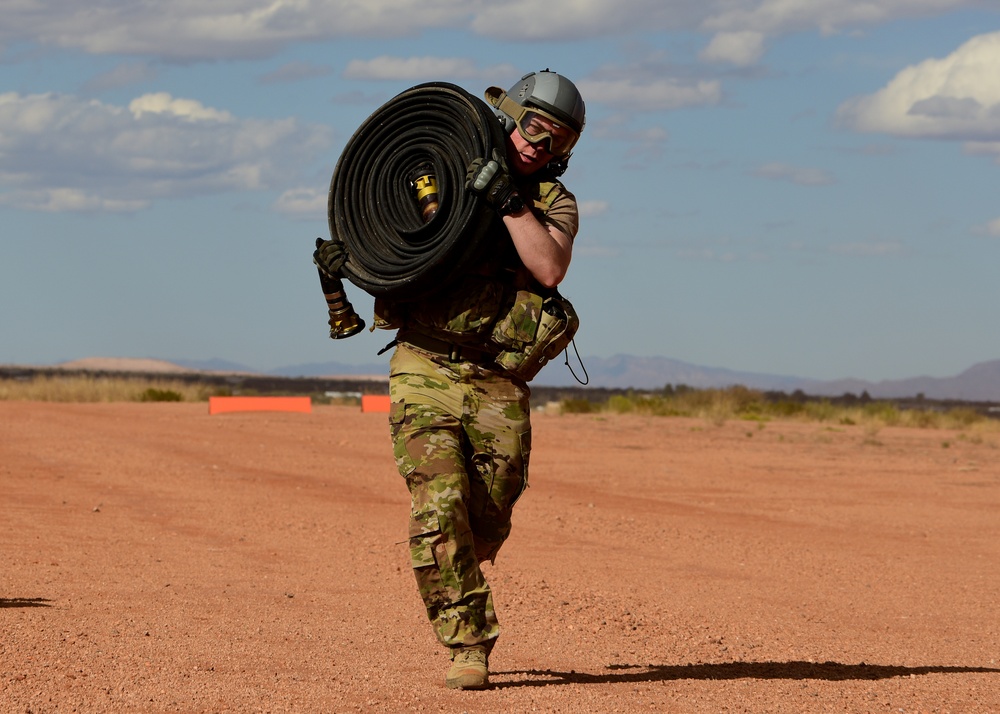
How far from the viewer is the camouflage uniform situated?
6.35 m

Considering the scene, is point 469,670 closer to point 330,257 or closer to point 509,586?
point 330,257

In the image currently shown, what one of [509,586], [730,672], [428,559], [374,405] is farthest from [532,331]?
[374,405]

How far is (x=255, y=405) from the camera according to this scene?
34344 mm

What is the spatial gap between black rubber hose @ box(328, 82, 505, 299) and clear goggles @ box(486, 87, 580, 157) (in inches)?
3.9

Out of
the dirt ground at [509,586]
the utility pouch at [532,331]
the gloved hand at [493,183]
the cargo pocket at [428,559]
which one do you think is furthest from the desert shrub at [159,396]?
the gloved hand at [493,183]

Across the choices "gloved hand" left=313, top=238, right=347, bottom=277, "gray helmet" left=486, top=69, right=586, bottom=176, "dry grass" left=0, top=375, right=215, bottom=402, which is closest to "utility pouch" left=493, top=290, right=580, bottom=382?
"gray helmet" left=486, top=69, right=586, bottom=176

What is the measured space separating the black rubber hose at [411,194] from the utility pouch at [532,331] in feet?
1.04

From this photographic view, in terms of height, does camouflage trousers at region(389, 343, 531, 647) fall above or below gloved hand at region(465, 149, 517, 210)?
below

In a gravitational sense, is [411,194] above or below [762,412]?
above

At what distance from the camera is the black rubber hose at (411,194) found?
6.34 m

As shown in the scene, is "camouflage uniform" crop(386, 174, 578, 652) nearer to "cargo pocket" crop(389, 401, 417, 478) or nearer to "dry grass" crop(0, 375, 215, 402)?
"cargo pocket" crop(389, 401, 417, 478)

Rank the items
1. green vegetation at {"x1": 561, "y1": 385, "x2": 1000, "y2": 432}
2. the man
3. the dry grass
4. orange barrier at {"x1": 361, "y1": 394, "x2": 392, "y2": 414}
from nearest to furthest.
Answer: the man
orange barrier at {"x1": 361, "y1": 394, "x2": 392, "y2": 414}
the dry grass
green vegetation at {"x1": 561, "y1": 385, "x2": 1000, "y2": 432}

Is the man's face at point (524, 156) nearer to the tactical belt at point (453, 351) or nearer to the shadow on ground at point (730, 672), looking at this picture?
the tactical belt at point (453, 351)

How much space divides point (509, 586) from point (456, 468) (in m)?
3.90
